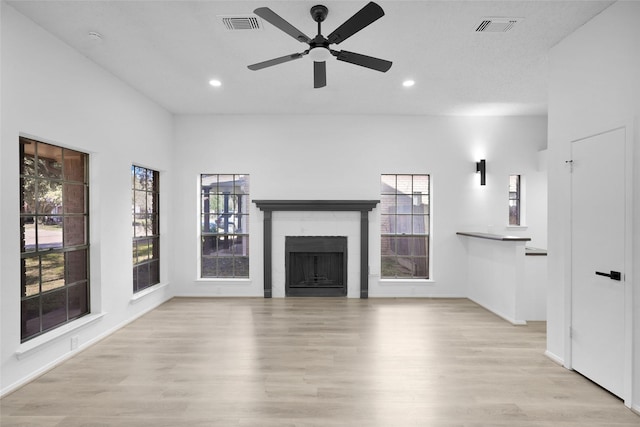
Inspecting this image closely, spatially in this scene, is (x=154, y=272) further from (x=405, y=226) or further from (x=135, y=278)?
(x=405, y=226)

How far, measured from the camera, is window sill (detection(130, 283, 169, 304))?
4073 mm

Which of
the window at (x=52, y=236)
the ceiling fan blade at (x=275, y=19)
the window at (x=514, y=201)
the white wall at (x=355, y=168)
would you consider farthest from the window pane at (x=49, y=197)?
the window at (x=514, y=201)

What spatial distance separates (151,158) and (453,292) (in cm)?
510

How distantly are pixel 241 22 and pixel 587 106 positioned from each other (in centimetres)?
296

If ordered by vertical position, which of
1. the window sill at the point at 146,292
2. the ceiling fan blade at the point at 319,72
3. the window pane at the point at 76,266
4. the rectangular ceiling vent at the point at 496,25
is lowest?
the window sill at the point at 146,292

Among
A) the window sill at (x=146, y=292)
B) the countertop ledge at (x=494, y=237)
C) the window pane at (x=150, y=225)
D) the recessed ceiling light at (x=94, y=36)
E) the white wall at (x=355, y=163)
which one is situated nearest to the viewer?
the recessed ceiling light at (x=94, y=36)

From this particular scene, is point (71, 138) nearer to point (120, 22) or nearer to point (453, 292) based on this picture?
point (120, 22)

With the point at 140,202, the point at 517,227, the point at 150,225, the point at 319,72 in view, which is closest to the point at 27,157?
the point at 140,202

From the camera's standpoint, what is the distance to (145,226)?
459cm

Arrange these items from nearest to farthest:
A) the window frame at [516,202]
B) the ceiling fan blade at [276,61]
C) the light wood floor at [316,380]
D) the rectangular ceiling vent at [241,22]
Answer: the light wood floor at [316,380]
the ceiling fan blade at [276,61]
the rectangular ceiling vent at [241,22]
the window frame at [516,202]

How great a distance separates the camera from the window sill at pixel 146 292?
13.4 ft

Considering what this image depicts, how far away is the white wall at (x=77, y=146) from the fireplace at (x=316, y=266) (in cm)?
204

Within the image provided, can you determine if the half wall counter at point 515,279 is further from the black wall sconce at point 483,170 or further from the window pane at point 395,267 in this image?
the window pane at point 395,267

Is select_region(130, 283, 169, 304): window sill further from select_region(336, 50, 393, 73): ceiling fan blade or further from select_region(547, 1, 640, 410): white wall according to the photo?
select_region(547, 1, 640, 410): white wall
